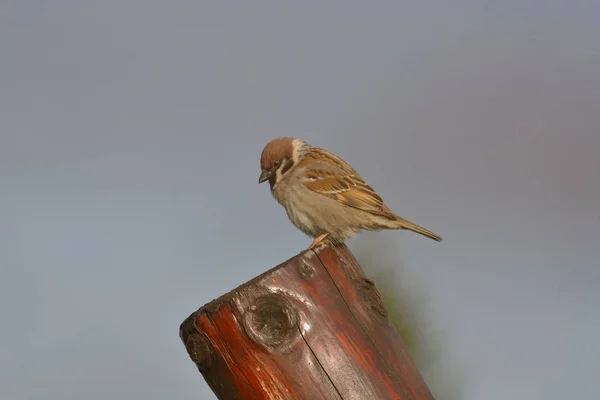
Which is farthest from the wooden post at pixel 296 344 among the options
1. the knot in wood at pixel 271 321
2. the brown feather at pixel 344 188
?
the brown feather at pixel 344 188

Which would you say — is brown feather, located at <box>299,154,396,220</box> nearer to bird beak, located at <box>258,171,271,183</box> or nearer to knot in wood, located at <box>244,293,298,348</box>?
bird beak, located at <box>258,171,271,183</box>

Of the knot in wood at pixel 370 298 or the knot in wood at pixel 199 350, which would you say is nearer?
the knot in wood at pixel 199 350

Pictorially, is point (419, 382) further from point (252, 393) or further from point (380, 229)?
point (380, 229)

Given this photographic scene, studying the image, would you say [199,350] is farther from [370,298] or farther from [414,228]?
[414,228]

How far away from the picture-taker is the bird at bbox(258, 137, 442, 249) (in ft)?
11.9

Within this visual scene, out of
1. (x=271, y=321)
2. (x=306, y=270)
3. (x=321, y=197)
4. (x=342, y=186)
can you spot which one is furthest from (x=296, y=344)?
(x=342, y=186)

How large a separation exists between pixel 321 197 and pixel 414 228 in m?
0.50

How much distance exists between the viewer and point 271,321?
5.56 feet

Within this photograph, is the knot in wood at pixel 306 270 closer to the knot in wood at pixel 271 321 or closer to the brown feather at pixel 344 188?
the knot in wood at pixel 271 321

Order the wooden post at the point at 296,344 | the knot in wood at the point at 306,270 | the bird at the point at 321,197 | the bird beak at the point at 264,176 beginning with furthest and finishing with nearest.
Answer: the bird beak at the point at 264,176
the bird at the point at 321,197
the knot in wood at the point at 306,270
the wooden post at the point at 296,344

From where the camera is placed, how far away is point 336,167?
12.6 feet

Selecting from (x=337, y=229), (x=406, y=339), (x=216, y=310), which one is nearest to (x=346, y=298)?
(x=216, y=310)

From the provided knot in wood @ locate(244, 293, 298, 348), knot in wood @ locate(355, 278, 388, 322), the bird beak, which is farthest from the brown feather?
knot in wood @ locate(244, 293, 298, 348)

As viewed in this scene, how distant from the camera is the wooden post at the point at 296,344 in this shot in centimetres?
163
